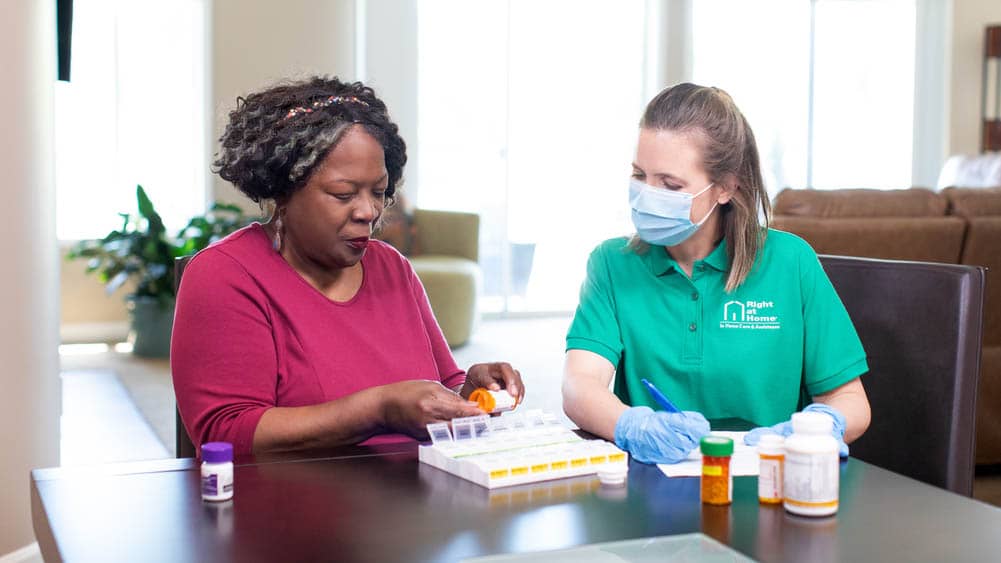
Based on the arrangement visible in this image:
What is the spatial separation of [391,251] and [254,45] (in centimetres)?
538

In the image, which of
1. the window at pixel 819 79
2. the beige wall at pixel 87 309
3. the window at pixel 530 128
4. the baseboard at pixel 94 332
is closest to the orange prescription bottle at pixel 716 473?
the beige wall at pixel 87 309

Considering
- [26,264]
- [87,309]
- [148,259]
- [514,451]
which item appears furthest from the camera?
[87,309]

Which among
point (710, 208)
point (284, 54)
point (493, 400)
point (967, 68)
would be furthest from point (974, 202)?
point (967, 68)

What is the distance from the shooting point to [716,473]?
118 centimetres

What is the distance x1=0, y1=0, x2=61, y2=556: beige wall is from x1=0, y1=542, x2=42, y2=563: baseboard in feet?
0.05

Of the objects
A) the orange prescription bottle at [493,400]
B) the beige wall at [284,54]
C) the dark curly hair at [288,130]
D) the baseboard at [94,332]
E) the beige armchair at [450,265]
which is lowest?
the baseboard at [94,332]

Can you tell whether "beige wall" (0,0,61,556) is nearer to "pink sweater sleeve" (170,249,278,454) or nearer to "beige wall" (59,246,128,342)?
"pink sweater sleeve" (170,249,278,454)

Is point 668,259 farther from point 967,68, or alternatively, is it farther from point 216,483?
point 967,68

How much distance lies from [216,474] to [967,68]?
28.9 feet

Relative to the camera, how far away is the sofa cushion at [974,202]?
3.68m

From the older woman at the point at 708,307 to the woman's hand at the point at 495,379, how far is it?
177 mm

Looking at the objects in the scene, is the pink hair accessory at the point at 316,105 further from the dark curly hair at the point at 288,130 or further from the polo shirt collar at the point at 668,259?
the polo shirt collar at the point at 668,259

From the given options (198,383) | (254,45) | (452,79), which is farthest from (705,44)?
(198,383)

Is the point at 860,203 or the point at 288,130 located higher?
the point at 288,130
